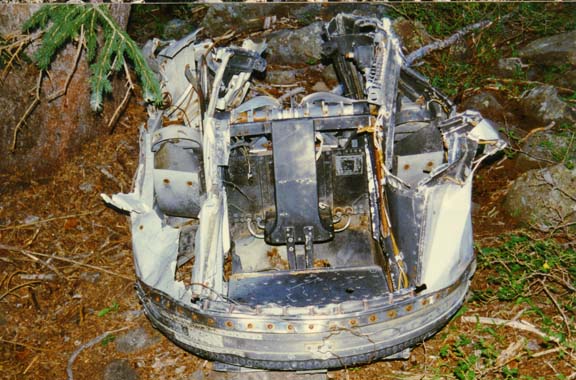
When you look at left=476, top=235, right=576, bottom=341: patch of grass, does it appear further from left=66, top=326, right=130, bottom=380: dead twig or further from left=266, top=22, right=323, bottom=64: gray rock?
left=266, top=22, right=323, bottom=64: gray rock

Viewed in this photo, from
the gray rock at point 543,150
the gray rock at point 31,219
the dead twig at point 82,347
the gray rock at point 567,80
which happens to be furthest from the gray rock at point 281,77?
the dead twig at point 82,347

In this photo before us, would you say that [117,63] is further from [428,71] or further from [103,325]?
[428,71]

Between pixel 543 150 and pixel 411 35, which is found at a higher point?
pixel 411 35

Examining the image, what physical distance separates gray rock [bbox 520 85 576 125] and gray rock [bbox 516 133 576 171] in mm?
443

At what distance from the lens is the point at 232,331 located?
388 centimetres

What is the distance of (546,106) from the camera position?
753 centimetres

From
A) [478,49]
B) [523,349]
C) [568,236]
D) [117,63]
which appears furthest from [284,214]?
[478,49]

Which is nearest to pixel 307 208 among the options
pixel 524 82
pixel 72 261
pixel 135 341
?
pixel 135 341

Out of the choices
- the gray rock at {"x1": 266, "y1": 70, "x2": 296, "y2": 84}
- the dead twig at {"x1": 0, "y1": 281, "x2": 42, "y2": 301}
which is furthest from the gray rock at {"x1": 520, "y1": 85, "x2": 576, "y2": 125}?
the dead twig at {"x1": 0, "y1": 281, "x2": 42, "y2": 301}

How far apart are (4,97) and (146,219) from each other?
112 inches

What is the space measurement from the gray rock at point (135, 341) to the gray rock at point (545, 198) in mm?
3525

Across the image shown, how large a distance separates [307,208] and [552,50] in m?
5.12

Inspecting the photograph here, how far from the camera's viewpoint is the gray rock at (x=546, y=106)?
7.36 m

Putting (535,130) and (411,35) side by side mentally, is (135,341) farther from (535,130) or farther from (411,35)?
(411,35)
